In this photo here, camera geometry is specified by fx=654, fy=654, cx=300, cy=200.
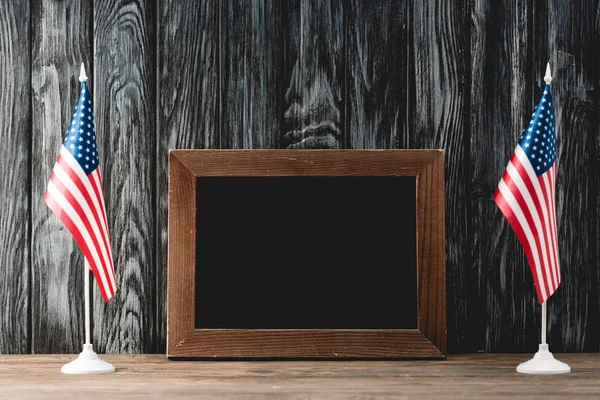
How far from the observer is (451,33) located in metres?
1.73

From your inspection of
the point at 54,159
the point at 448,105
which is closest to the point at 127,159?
the point at 54,159

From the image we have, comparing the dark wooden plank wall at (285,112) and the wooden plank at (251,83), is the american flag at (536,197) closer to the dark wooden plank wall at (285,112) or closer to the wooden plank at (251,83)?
the dark wooden plank wall at (285,112)

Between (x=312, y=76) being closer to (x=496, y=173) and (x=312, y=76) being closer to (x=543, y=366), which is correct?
(x=496, y=173)

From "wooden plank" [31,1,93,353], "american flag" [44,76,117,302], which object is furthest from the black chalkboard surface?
"wooden plank" [31,1,93,353]

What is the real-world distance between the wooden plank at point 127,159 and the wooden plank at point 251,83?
0.20 meters

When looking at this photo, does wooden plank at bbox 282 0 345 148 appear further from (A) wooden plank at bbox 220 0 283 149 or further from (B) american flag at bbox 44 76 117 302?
(B) american flag at bbox 44 76 117 302

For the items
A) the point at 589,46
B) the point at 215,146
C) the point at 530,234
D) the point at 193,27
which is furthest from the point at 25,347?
the point at 589,46

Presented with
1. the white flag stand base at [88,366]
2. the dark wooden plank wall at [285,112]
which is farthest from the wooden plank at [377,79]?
the white flag stand base at [88,366]

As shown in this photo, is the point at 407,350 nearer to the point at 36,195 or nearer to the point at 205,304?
the point at 205,304

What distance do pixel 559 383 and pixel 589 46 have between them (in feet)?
2.95

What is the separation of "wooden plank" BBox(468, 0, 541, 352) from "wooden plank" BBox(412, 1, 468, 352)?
0.07 ft

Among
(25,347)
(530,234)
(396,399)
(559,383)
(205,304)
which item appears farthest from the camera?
(25,347)

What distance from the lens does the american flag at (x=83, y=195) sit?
1.50 meters

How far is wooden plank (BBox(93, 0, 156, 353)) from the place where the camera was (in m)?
1.71
